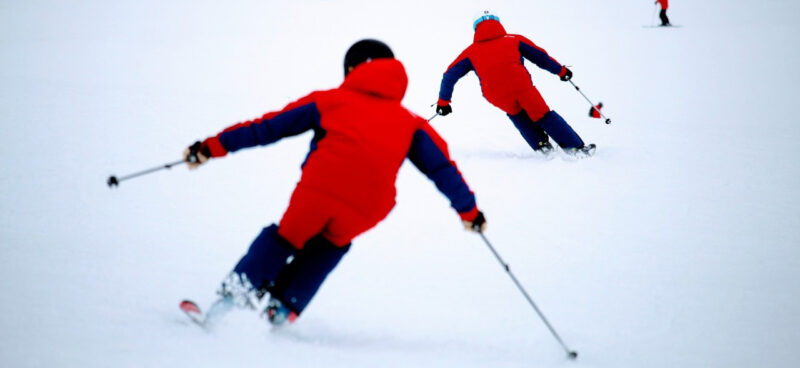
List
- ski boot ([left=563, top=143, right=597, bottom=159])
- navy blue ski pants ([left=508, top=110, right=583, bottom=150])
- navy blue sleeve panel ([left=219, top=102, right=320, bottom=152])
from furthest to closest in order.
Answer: ski boot ([left=563, top=143, right=597, bottom=159]) < navy blue ski pants ([left=508, top=110, right=583, bottom=150]) < navy blue sleeve panel ([left=219, top=102, right=320, bottom=152])

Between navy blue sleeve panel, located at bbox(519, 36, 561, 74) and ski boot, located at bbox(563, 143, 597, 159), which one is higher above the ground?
navy blue sleeve panel, located at bbox(519, 36, 561, 74)

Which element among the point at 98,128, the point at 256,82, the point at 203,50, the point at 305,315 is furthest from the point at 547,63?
the point at 203,50

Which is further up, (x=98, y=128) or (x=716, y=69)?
(x=98, y=128)

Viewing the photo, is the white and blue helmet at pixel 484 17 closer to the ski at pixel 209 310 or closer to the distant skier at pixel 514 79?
the distant skier at pixel 514 79

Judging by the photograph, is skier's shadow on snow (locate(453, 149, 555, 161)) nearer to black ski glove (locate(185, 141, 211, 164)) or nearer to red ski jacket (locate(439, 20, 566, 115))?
red ski jacket (locate(439, 20, 566, 115))

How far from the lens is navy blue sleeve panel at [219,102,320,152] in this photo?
2.21m

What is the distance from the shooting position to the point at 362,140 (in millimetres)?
2125

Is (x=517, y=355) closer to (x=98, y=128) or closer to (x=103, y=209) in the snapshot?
(x=103, y=209)

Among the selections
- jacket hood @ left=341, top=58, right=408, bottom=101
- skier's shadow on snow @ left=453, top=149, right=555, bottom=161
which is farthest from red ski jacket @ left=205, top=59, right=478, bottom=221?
skier's shadow on snow @ left=453, top=149, right=555, bottom=161

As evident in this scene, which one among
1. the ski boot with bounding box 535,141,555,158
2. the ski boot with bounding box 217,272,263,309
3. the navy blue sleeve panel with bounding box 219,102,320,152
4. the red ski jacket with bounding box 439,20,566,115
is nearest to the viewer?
the ski boot with bounding box 217,272,263,309

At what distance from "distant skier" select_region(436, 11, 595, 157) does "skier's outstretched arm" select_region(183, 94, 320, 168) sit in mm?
2847

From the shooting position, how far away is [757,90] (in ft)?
28.5

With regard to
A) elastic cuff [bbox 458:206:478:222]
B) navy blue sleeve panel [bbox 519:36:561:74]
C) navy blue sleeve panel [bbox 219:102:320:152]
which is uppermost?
navy blue sleeve panel [bbox 219:102:320:152]

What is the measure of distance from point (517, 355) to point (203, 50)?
11172mm
